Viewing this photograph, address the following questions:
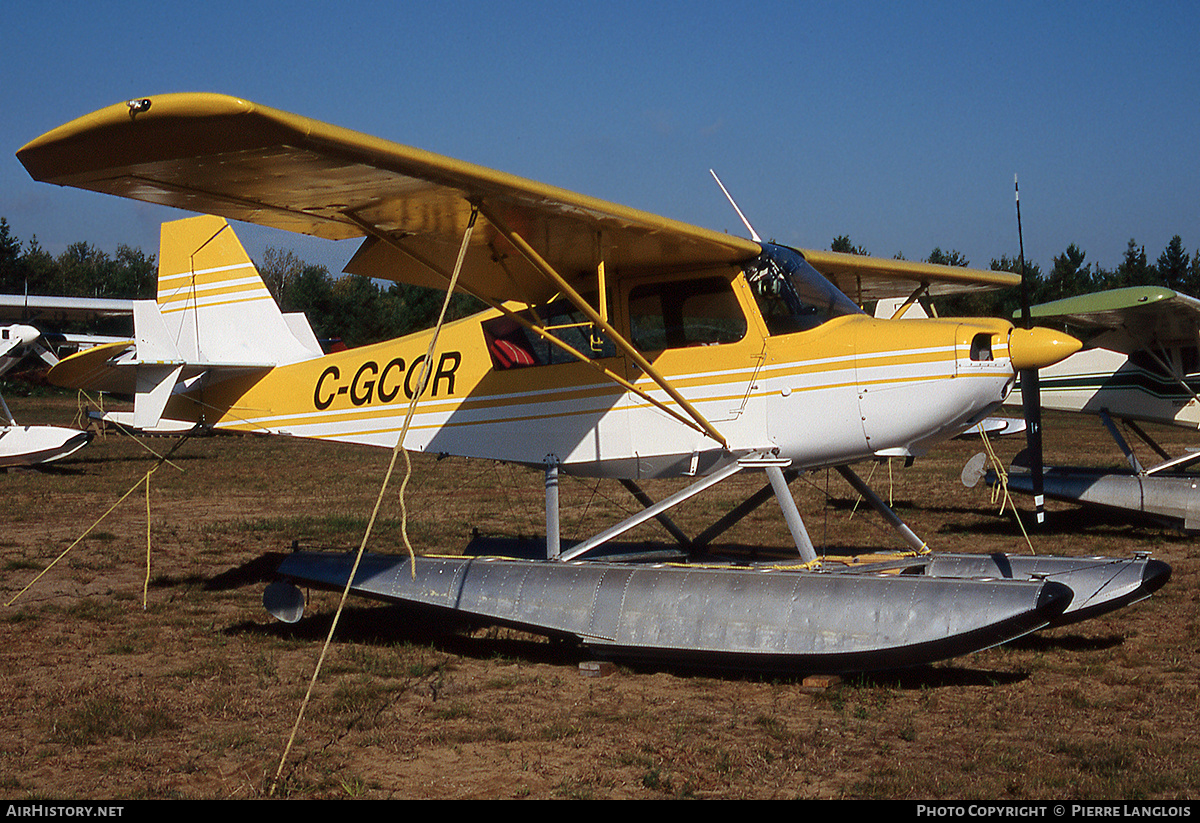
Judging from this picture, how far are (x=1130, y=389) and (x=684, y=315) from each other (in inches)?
385

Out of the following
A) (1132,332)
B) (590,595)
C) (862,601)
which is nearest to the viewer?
(862,601)

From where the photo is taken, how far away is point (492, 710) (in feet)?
18.1

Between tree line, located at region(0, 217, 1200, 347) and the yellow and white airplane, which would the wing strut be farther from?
tree line, located at region(0, 217, 1200, 347)

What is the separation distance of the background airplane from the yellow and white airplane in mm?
5496

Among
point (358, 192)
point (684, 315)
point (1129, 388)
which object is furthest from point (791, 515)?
point (1129, 388)

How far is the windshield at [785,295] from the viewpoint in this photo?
7.15 m

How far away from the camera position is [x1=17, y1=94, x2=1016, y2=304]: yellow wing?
180 inches

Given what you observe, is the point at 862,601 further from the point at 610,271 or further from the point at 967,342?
the point at 610,271

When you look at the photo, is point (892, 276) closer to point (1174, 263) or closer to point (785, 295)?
point (785, 295)

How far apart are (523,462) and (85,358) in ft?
12.4

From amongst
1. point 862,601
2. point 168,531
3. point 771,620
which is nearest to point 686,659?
point 771,620

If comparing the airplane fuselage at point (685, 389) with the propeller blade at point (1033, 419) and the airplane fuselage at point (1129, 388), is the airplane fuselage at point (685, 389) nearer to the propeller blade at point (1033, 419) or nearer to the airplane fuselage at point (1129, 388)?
the propeller blade at point (1033, 419)

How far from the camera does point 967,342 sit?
6.56m

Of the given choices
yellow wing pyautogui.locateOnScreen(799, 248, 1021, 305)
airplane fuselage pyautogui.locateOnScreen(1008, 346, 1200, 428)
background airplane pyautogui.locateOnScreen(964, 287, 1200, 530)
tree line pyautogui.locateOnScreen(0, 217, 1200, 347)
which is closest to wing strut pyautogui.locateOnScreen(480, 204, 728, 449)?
yellow wing pyautogui.locateOnScreen(799, 248, 1021, 305)
